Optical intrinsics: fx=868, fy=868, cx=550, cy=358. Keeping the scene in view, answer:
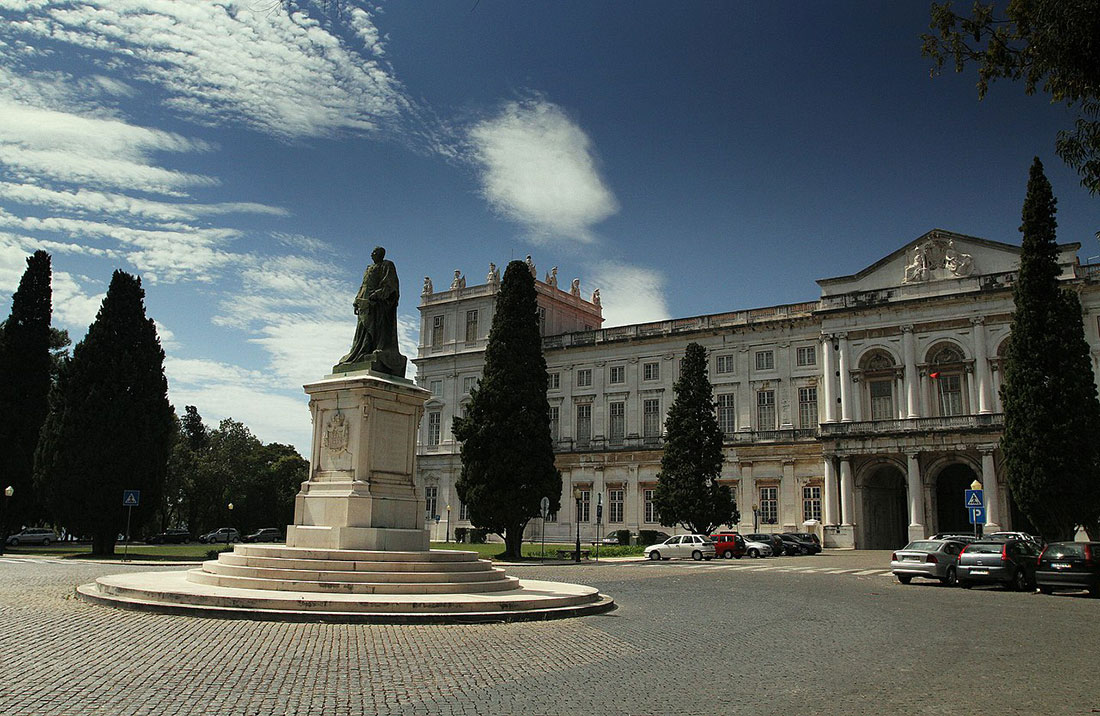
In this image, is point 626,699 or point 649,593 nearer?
point 626,699

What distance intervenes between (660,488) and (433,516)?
26043 millimetres

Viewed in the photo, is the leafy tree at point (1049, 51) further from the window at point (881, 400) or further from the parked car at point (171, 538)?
the parked car at point (171, 538)

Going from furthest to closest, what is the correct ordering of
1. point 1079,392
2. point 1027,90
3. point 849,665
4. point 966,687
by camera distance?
point 1079,392 → point 1027,90 → point 849,665 → point 966,687

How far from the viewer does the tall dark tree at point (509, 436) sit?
141 ft

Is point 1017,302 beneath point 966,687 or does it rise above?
above

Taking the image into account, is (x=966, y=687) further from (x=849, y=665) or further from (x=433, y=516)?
(x=433, y=516)

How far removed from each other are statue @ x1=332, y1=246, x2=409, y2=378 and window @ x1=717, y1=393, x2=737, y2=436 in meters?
45.3

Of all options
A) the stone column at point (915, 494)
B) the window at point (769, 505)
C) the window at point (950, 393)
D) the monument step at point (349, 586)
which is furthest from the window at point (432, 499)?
the monument step at point (349, 586)

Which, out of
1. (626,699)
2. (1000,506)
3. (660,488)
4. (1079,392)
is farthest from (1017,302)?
(626,699)

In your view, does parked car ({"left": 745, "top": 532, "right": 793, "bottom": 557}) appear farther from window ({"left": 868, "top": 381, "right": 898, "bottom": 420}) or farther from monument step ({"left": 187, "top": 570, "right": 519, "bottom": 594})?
monument step ({"left": 187, "top": 570, "right": 519, "bottom": 594})

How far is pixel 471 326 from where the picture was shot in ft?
239

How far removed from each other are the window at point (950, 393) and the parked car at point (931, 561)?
3006 cm

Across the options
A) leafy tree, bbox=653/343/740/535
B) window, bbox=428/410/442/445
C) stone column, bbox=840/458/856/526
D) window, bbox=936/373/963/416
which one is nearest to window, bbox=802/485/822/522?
stone column, bbox=840/458/856/526

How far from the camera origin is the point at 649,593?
20.0 meters
